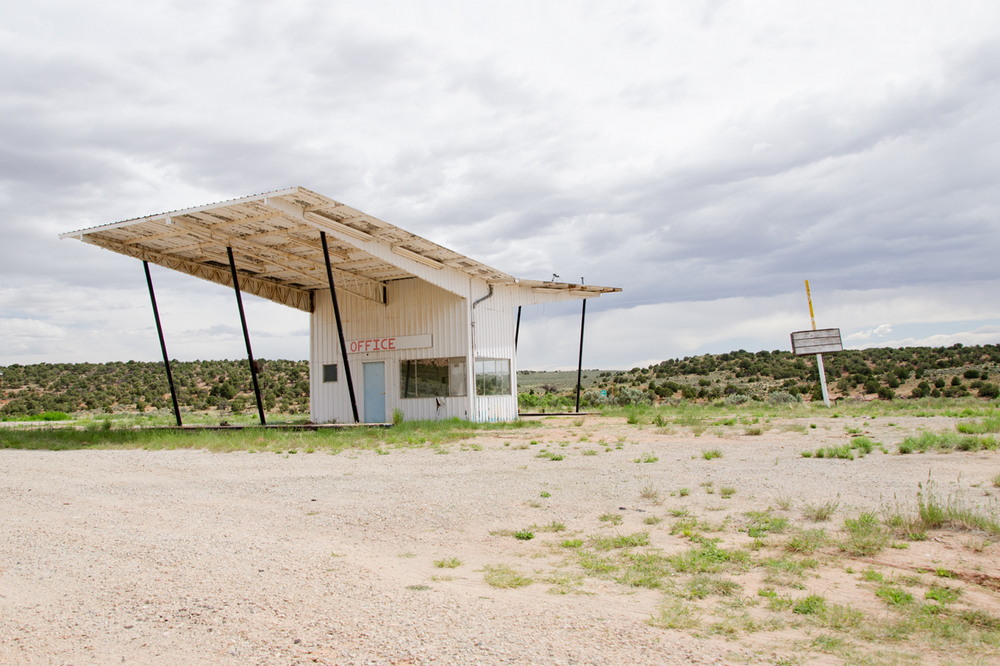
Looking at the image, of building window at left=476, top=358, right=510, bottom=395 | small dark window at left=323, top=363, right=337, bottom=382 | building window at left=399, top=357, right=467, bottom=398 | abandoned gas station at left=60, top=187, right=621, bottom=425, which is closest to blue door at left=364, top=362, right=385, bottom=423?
abandoned gas station at left=60, top=187, right=621, bottom=425

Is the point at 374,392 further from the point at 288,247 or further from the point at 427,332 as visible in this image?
the point at 288,247

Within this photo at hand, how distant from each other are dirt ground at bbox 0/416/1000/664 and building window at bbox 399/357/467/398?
12.2 metres

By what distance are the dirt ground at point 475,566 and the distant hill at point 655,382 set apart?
2628 centimetres

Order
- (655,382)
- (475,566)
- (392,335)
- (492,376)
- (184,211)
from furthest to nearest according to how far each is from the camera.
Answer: (655,382) < (392,335) < (492,376) < (184,211) < (475,566)

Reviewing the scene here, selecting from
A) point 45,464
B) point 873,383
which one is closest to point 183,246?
point 45,464

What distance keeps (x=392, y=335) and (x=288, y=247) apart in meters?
4.99

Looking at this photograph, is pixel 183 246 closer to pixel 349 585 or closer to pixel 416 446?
pixel 416 446

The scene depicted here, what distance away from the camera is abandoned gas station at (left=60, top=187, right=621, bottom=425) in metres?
20.2

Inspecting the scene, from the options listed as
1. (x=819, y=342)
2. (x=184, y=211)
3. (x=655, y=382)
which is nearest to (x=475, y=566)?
(x=184, y=211)

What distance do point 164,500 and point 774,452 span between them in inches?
396

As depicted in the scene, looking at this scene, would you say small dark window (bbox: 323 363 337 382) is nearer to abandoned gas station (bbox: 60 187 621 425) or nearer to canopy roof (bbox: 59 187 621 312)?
abandoned gas station (bbox: 60 187 621 425)

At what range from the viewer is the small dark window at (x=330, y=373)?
1060 inches

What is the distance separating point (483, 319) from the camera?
81.8ft

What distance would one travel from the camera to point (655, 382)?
51.9 meters
